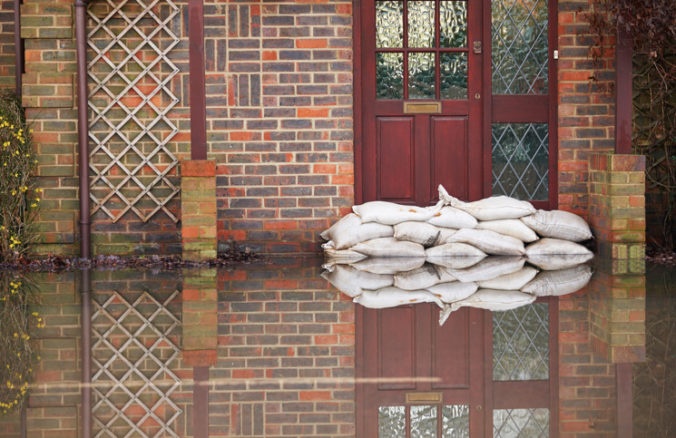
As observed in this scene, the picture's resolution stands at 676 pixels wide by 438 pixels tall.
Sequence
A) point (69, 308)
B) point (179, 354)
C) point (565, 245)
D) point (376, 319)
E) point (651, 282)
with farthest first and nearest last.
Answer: point (565, 245) → point (651, 282) → point (69, 308) → point (376, 319) → point (179, 354)

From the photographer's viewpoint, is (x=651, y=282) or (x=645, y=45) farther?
(x=645, y=45)

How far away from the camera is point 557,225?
1024 centimetres

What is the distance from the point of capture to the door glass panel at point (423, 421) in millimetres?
4691

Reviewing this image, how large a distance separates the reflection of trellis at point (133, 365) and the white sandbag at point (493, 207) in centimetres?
293

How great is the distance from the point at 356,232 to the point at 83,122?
238 cm

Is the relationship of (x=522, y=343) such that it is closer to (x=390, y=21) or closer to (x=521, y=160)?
(x=521, y=160)

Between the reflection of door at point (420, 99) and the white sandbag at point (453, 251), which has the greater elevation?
the reflection of door at point (420, 99)

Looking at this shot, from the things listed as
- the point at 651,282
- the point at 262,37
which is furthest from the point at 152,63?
the point at 651,282

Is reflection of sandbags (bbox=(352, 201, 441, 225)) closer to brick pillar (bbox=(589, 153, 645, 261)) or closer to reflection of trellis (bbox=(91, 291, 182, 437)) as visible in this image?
brick pillar (bbox=(589, 153, 645, 261))

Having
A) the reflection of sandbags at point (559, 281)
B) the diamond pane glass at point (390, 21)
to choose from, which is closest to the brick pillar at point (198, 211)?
the diamond pane glass at point (390, 21)

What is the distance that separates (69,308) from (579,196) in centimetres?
486

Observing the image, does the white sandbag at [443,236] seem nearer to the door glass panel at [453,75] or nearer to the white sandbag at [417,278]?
the white sandbag at [417,278]

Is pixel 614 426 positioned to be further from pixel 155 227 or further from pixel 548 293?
pixel 155 227

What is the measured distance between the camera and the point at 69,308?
25.4 feet
